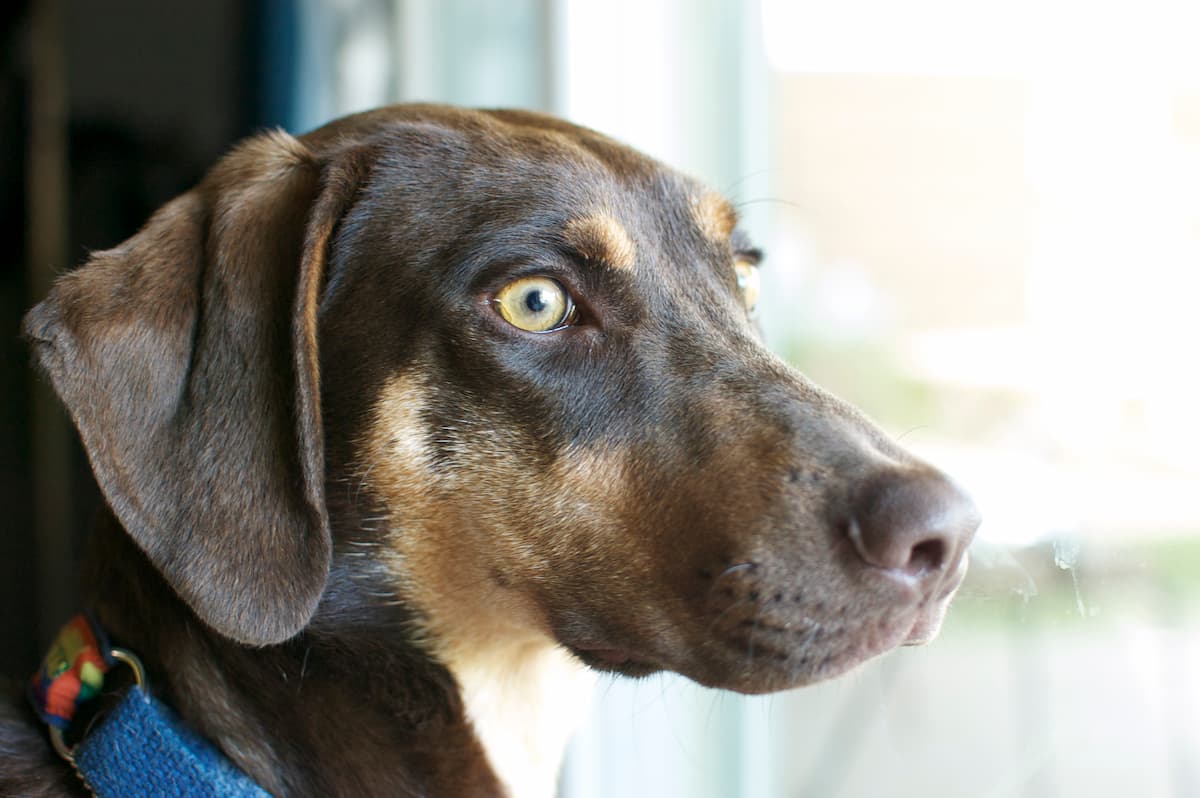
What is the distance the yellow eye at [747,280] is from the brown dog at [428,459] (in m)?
0.20

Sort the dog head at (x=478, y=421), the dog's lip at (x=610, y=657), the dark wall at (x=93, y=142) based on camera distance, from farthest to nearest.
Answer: the dark wall at (x=93, y=142) < the dog's lip at (x=610, y=657) < the dog head at (x=478, y=421)

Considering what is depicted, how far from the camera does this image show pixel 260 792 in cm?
146

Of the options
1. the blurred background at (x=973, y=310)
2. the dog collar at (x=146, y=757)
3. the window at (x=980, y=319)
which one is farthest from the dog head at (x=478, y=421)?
the blurred background at (x=973, y=310)

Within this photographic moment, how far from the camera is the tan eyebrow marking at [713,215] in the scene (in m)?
1.77

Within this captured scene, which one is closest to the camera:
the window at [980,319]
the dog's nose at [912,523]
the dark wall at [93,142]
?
the dog's nose at [912,523]

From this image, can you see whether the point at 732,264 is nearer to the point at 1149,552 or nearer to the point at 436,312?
the point at 436,312

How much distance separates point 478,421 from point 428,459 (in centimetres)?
9

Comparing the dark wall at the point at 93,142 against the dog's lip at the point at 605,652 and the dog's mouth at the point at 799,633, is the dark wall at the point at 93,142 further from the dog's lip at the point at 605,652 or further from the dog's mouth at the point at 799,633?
the dog's mouth at the point at 799,633

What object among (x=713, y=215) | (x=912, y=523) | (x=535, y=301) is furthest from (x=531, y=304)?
(x=912, y=523)

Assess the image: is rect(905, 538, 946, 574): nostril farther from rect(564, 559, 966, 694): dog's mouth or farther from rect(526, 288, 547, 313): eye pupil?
rect(526, 288, 547, 313): eye pupil

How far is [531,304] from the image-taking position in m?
1.57

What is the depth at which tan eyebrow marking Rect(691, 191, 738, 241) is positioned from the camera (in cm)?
177

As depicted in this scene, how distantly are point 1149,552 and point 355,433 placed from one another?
1.12 meters

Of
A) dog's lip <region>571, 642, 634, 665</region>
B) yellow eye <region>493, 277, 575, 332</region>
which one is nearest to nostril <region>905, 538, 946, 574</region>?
dog's lip <region>571, 642, 634, 665</region>
